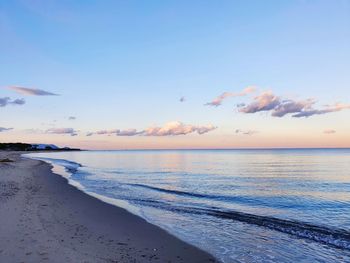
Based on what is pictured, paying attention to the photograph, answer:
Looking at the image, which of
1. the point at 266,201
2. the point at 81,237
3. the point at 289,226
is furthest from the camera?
the point at 266,201

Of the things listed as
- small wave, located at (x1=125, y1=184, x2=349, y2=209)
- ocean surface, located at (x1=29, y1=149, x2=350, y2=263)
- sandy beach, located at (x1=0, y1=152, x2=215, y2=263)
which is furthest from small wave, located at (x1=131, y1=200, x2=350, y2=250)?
sandy beach, located at (x1=0, y1=152, x2=215, y2=263)

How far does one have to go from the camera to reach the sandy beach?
9211 mm

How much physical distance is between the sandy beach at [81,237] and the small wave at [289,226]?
3.86 m

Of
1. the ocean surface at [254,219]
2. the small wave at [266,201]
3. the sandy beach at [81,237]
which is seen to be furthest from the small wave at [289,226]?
the sandy beach at [81,237]

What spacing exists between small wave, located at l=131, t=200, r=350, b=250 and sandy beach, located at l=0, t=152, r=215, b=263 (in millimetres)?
3858

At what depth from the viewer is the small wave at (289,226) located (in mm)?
12414

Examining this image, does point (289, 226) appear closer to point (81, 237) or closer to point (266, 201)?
point (266, 201)

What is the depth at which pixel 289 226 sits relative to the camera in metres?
14.6

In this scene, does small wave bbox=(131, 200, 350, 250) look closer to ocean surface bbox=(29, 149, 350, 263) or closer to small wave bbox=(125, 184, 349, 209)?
ocean surface bbox=(29, 149, 350, 263)

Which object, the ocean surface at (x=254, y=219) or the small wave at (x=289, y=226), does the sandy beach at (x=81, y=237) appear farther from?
the small wave at (x=289, y=226)

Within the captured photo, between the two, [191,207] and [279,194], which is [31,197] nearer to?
[191,207]

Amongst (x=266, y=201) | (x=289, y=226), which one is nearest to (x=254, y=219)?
(x=289, y=226)

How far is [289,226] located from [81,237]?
8.69 metres

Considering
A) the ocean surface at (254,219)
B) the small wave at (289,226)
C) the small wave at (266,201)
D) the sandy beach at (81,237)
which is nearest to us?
the sandy beach at (81,237)
